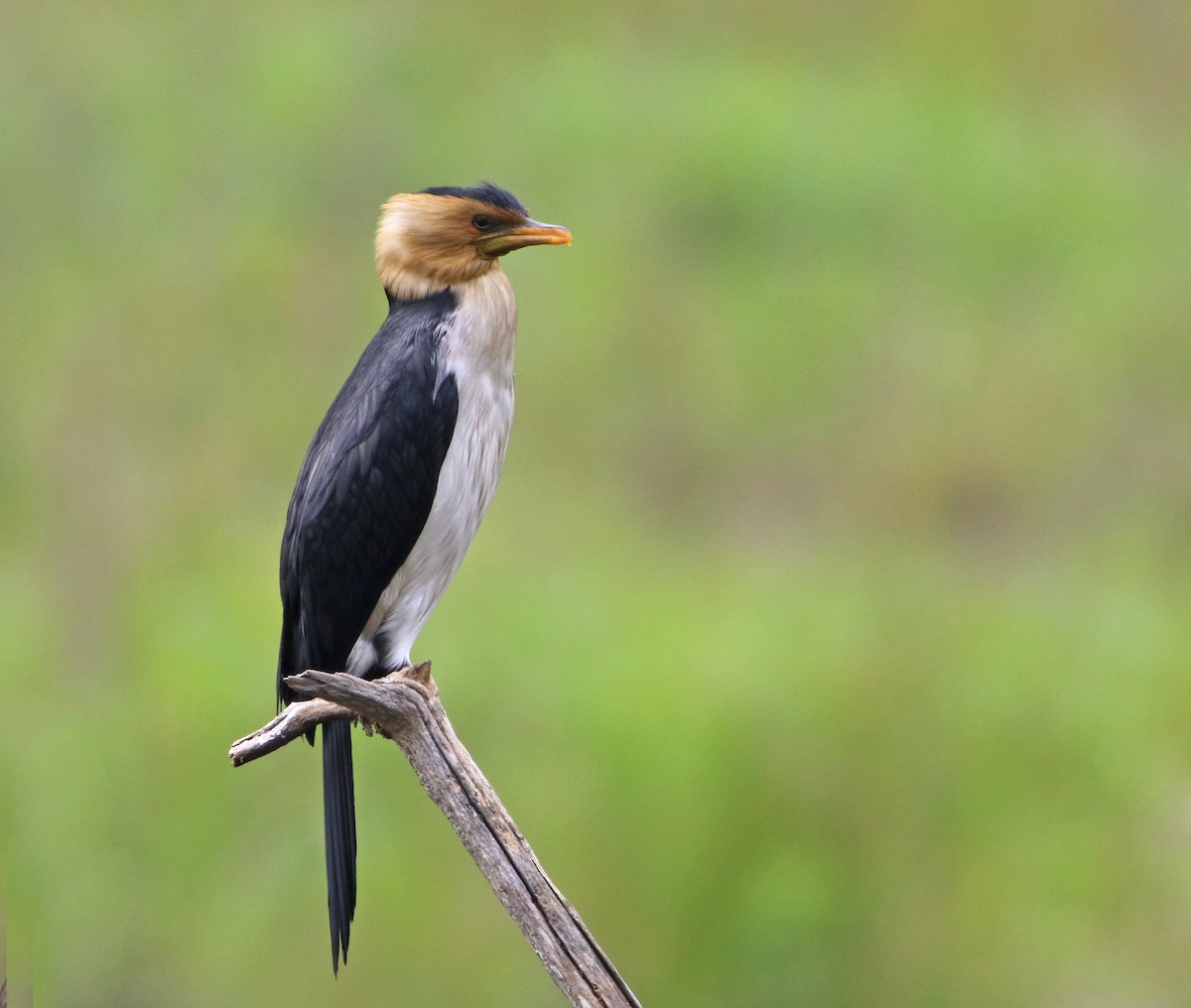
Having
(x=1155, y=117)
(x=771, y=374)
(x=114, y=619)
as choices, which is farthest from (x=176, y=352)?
(x=1155, y=117)

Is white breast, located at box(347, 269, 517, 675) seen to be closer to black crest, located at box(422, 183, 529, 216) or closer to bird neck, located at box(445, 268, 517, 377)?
bird neck, located at box(445, 268, 517, 377)

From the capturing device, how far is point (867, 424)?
8312 millimetres

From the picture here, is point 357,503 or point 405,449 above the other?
point 405,449

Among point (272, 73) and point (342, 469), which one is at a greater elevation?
point (272, 73)

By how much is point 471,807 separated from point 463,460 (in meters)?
0.87

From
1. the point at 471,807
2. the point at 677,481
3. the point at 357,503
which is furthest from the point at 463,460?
the point at 677,481

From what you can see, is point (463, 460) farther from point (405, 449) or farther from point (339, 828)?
point (339, 828)

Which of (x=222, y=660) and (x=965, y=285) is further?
(x=965, y=285)

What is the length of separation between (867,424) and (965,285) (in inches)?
49.8

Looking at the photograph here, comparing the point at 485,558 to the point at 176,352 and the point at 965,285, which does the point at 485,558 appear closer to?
the point at 176,352

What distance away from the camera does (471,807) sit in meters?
3.14

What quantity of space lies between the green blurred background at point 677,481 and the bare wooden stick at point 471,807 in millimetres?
1172

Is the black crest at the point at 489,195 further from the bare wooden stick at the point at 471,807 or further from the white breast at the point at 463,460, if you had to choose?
the bare wooden stick at the point at 471,807

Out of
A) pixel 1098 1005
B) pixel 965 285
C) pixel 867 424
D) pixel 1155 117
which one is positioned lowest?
pixel 1098 1005
